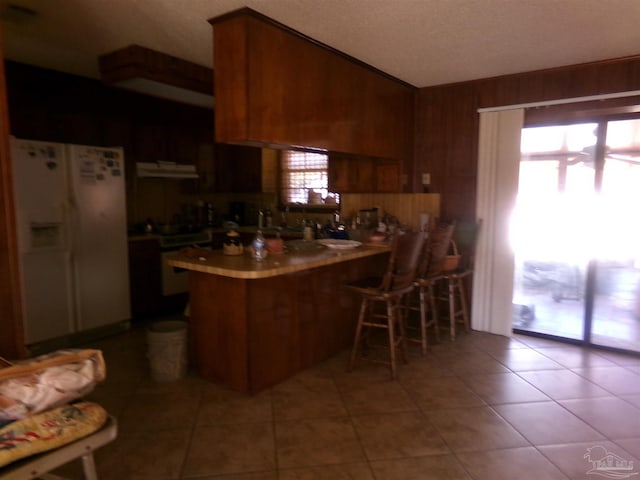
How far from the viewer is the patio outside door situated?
3.73 metres

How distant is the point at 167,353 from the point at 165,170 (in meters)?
2.56

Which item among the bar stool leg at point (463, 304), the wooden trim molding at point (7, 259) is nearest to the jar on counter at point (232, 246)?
the wooden trim molding at point (7, 259)

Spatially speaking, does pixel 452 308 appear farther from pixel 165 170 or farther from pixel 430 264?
pixel 165 170

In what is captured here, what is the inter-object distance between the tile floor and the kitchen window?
109 inches

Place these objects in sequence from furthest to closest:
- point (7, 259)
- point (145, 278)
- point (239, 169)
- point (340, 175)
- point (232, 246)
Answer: point (239, 169) < point (340, 175) < point (145, 278) < point (232, 246) < point (7, 259)

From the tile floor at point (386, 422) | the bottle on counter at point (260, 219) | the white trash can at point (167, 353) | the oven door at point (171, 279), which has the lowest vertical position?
the tile floor at point (386, 422)

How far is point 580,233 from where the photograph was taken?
389cm

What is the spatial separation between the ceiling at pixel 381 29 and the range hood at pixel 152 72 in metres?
0.07

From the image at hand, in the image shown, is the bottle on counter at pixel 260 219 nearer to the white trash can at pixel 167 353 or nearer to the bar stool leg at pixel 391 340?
the white trash can at pixel 167 353

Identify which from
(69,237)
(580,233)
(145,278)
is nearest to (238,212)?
(145,278)

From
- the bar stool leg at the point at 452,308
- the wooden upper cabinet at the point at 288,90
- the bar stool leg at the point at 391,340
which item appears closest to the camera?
the wooden upper cabinet at the point at 288,90

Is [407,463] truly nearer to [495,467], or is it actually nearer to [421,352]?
[495,467]
